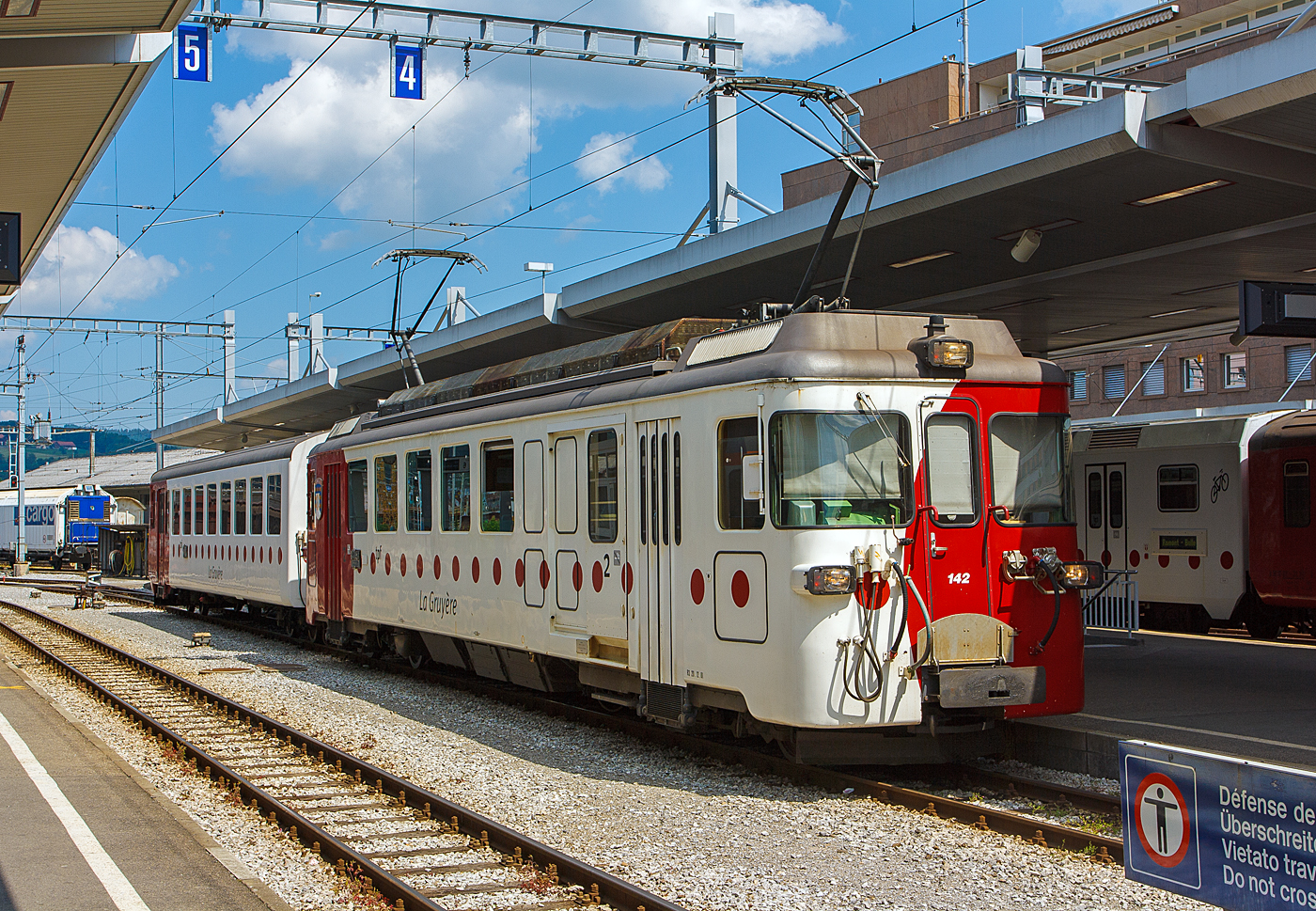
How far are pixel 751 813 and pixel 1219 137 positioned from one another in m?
6.78

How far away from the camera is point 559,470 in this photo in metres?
10.9

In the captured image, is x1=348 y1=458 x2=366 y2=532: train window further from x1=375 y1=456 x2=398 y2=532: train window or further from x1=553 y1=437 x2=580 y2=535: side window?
x1=553 y1=437 x2=580 y2=535: side window

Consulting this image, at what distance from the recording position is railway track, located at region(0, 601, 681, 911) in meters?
6.42

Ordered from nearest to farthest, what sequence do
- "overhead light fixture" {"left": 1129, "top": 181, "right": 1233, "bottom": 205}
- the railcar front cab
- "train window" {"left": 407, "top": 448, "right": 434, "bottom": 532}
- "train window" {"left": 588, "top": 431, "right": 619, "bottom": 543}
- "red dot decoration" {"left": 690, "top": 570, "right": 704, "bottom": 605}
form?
the railcar front cab < "red dot decoration" {"left": 690, "top": 570, "right": 704, "bottom": 605} < "train window" {"left": 588, "top": 431, "right": 619, "bottom": 543} < "overhead light fixture" {"left": 1129, "top": 181, "right": 1233, "bottom": 205} < "train window" {"left": 407, "top": 448, "right": 434, "bottom": 532}

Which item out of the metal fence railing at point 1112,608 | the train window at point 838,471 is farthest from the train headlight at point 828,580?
the metal fence railing at point 1112,608

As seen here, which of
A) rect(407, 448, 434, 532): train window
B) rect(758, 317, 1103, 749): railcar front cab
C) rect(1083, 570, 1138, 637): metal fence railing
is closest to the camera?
rect(758, 317, 1103, 749): railcar front cab

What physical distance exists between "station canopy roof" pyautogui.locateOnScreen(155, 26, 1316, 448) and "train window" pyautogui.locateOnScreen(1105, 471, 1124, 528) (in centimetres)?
232

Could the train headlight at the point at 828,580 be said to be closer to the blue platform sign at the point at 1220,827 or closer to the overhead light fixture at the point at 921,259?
the blue platform sign at the point at 1220,827

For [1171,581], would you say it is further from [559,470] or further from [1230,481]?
[559,470]

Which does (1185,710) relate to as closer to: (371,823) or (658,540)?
(658,540)

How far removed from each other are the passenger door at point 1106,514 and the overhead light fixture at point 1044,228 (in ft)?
22.2

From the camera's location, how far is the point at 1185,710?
33.1 ft

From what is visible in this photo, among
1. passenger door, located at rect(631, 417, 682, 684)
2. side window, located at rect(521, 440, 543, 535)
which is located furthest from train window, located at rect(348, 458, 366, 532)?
passenger door, located at rect(631, 417, 682, 684)

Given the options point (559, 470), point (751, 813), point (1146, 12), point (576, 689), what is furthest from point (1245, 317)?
point (1146, 12)
